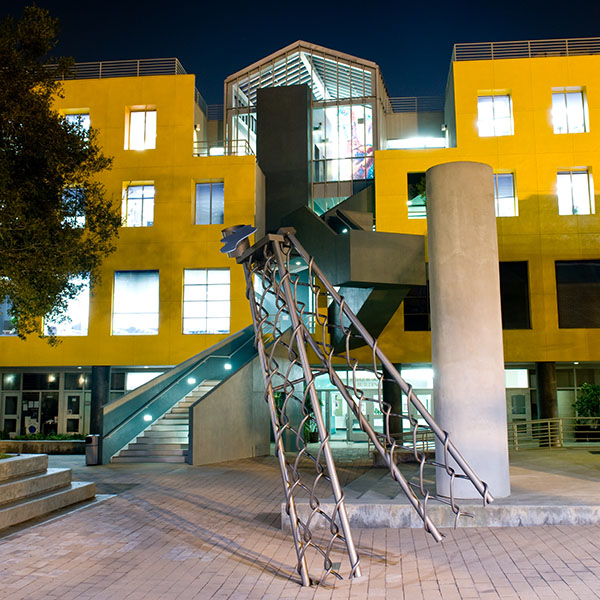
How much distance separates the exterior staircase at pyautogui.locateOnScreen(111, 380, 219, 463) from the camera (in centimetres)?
1677

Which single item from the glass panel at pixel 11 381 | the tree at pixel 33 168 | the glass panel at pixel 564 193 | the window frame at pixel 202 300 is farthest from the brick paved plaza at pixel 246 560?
the glass panel at pixel 11 381

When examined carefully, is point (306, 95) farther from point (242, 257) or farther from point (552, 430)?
point (242, 257)

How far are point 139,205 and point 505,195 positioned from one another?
14278 millimetres

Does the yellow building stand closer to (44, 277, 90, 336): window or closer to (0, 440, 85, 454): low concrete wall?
(44, 277, 90, 336): window

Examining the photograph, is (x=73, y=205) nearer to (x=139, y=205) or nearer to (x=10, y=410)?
(x=139, y=205)

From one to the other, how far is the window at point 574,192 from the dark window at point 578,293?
2.02m

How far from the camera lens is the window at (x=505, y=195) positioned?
947 inches

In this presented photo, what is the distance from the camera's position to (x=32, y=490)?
9.84 meters

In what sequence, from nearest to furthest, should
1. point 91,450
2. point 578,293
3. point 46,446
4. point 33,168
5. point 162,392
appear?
1. point 33,168
2. point 91,450
3. point 162,392
4. point 46,446
5. point 578,293

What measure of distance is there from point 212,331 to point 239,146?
876 centimetres

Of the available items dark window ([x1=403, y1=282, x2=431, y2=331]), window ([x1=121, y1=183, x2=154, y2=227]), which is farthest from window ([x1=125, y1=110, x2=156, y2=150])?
dark window ([x1=403, y1=282, x2=431, y2=331])

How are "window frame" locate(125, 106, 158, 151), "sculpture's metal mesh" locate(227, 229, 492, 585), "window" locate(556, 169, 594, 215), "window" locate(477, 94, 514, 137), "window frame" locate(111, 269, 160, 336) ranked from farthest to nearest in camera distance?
"window frame" locate(125, 106, 158, 151) < "window frame" locate(111, 269, 160, 336) < "window" locate(477, 94, 514, 137) < "window" locate(556, 169, 594, 215) < "sculpture's metal mesh" locate(227, 229, 492, 585)

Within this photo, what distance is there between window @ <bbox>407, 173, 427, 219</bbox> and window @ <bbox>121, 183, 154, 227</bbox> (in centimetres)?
1027

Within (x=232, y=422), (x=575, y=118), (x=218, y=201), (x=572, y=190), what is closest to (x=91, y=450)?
(x=232, y=422)
